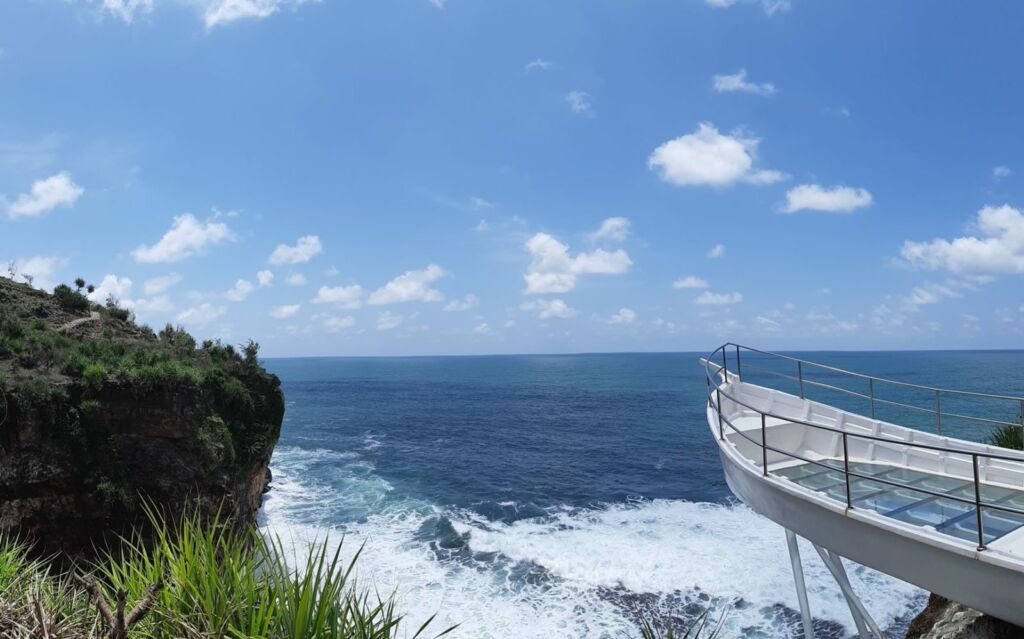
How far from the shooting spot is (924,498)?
6980 millimetres

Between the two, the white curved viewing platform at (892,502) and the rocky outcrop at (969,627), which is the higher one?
the white curved viewing platform at (892,502)

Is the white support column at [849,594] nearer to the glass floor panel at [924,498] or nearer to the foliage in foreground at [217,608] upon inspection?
the glass floor panel at [924,498]

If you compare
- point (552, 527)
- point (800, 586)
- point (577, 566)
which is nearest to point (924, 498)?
point (800, 586)

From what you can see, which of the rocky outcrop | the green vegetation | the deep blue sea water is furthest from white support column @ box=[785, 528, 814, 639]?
the green vegetation

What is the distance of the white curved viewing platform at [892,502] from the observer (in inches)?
205

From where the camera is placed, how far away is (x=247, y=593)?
4133 millimetres

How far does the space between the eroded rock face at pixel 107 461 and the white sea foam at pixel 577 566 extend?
3.35m

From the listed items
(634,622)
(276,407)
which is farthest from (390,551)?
(634,622)

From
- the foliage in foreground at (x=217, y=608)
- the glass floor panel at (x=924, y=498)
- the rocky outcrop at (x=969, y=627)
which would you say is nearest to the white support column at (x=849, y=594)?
the rocky outcrop at (x=969, y=627)

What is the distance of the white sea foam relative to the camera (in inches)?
568

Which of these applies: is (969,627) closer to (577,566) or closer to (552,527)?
(577,566)

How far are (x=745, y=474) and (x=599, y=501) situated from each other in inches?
685

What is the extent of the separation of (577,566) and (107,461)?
42.4ft

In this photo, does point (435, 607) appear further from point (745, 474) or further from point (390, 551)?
point (745, 474)
